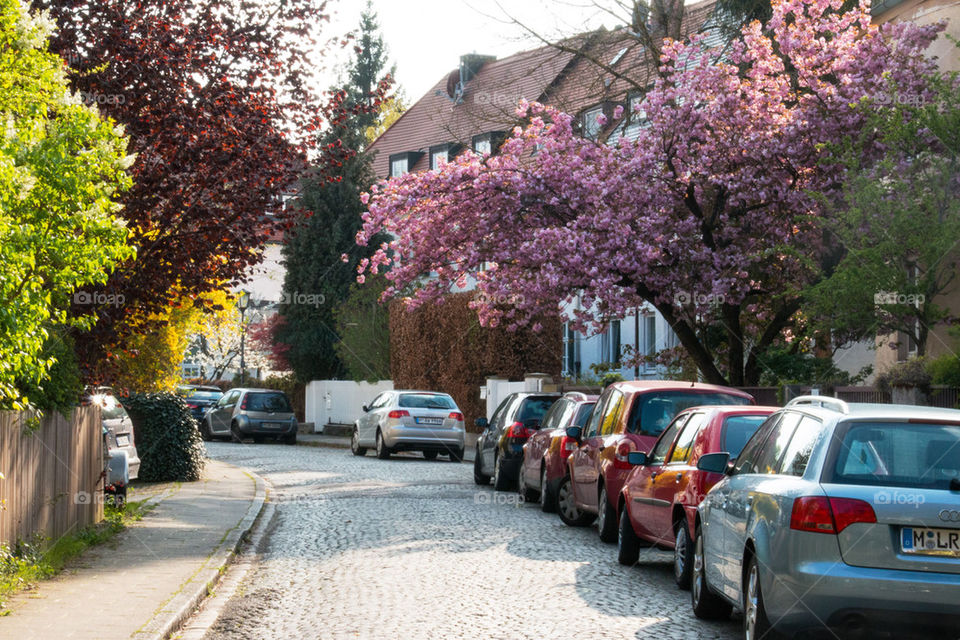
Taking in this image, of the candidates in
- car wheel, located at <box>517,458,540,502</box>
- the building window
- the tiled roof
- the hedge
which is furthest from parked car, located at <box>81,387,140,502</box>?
the building window

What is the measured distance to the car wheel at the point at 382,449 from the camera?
32.0m

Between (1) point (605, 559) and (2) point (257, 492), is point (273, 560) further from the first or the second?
(2) point (257, 492)

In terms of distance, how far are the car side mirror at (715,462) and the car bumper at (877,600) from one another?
2.12m

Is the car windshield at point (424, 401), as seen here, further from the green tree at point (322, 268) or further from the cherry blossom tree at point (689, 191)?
the green tree at point (322, 268)

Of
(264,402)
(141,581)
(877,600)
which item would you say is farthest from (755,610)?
(264,402)

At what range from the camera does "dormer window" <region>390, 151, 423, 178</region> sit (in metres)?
66.3

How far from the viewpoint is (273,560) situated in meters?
13.4

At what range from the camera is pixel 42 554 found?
11.7 meters

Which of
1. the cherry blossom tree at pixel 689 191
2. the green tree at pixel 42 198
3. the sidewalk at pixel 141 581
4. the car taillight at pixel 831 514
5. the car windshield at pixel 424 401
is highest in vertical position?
the cherry blossom tree at pixel 689 191

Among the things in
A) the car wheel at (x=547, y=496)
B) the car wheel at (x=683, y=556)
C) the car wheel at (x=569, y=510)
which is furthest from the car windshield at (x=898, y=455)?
the car wheel at (x=547, y=496)

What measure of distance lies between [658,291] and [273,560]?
12394mm

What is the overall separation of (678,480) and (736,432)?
614mm

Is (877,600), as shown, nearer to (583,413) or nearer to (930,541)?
(930,541)

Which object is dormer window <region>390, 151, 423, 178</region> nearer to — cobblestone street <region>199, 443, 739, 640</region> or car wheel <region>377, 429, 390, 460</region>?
car wheel <region>377, 429, 390, 460</region>
